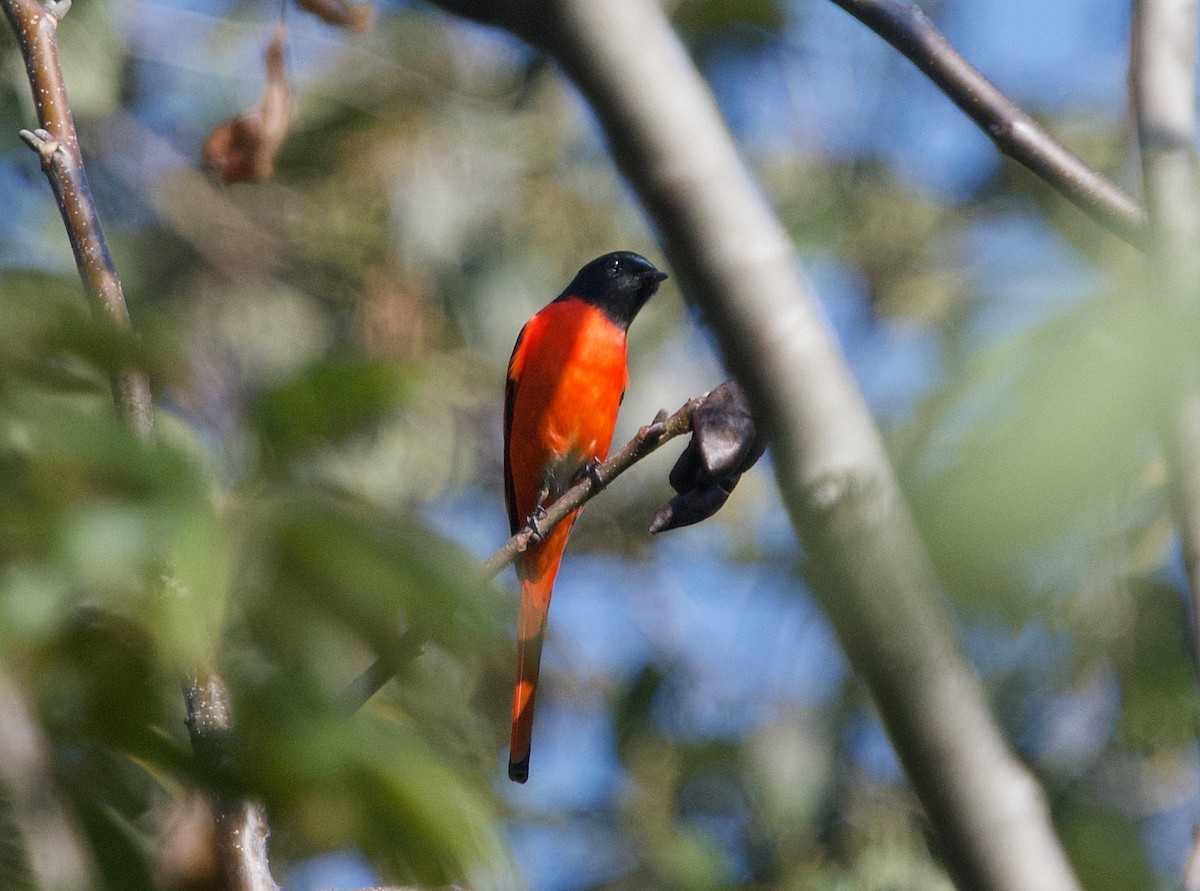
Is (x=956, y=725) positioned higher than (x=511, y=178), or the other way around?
(x=511, y=178)

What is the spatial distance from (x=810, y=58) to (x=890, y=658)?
6.29m

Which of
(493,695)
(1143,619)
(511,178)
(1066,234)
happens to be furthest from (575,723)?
(1066,234)

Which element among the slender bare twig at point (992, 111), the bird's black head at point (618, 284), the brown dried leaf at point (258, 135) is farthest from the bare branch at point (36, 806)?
the bird's black head at point (618, 284)

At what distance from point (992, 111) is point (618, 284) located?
144 inches

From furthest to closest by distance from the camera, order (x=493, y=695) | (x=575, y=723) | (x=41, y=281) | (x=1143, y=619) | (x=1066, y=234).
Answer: (x=575, y=723) < (x=493, y=695) < (x=1143, y=619) < (x=1066, y=234) < (x=41, y=281)

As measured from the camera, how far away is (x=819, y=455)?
965 millimetres

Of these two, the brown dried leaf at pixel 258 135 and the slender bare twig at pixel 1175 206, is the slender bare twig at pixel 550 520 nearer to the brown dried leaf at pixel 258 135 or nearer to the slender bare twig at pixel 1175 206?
the slender bare twig at pixel 1175 206

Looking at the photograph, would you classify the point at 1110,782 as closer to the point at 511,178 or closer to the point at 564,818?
the point at 564,818

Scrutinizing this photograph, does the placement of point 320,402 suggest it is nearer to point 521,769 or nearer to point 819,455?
point 819,455

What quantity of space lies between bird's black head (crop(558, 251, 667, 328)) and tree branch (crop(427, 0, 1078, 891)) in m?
4.46

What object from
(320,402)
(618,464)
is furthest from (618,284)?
(320,402)

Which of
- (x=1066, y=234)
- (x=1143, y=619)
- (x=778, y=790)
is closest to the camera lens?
(x=1066, y=234)

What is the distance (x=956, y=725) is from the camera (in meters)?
0.93

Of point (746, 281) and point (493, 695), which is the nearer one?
point (746, 281)
